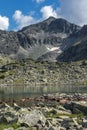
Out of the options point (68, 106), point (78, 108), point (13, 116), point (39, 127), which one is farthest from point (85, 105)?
point (39, 127)

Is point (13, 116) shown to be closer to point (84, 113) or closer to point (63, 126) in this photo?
point (63, 126)

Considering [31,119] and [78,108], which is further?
[78,108]

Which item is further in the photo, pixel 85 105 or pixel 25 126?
pixel 85 105

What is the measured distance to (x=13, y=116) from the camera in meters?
41.8

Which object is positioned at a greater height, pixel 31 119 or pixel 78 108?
pixel 78 108

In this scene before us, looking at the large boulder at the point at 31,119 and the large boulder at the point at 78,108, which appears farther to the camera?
the large boulder at the point at 78,108

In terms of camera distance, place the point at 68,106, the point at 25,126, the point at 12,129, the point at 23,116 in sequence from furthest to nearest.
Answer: the point at 68,106 < the point at 23,116 < the point at 25,126 < the point at 12,129

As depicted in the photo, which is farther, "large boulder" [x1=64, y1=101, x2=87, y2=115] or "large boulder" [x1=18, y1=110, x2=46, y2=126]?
"large boulder" [x1=64, y1=101, x2=87, y2=115]

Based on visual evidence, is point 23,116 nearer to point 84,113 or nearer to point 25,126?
point 25,126

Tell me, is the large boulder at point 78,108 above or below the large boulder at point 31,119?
above

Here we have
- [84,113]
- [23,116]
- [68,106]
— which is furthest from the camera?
[68,106]

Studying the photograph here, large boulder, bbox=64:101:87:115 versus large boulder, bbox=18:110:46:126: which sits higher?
large boulder, bbox=64:101:87:115

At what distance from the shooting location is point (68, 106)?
198 ft

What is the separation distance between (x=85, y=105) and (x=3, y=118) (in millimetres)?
17859
